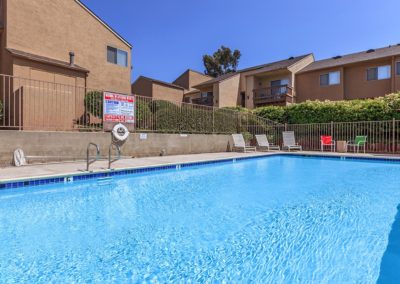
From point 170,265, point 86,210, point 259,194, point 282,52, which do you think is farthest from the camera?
point 282,52

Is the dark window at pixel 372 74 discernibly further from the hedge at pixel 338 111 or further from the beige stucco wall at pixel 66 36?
the beige stucco wall at pixel 66 36

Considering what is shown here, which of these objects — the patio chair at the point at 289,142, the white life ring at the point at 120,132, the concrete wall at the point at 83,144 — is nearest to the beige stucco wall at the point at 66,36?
the concrete wall at the point at 83,144

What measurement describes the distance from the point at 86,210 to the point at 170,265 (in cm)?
252

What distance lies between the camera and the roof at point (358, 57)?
19.1 metres

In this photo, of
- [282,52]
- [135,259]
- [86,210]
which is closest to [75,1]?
[86,210]

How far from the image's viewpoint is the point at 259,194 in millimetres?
5754

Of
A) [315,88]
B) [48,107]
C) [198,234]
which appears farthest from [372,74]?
[198,234]

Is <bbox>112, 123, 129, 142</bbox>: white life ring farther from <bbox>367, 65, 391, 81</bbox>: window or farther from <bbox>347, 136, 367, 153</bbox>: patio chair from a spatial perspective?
<bbox>367, 65, 391, 81</bbox>: window

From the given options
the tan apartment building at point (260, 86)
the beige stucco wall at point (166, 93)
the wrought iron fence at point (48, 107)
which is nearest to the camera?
the wrought iron fence at point (48, 107)

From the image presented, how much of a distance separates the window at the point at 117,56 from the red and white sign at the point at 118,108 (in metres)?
6.51

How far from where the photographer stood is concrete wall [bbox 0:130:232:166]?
7449mm

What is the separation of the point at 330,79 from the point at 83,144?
20.0 metres

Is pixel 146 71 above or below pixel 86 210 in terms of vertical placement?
above

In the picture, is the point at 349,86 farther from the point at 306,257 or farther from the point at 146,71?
the point at 306,257
